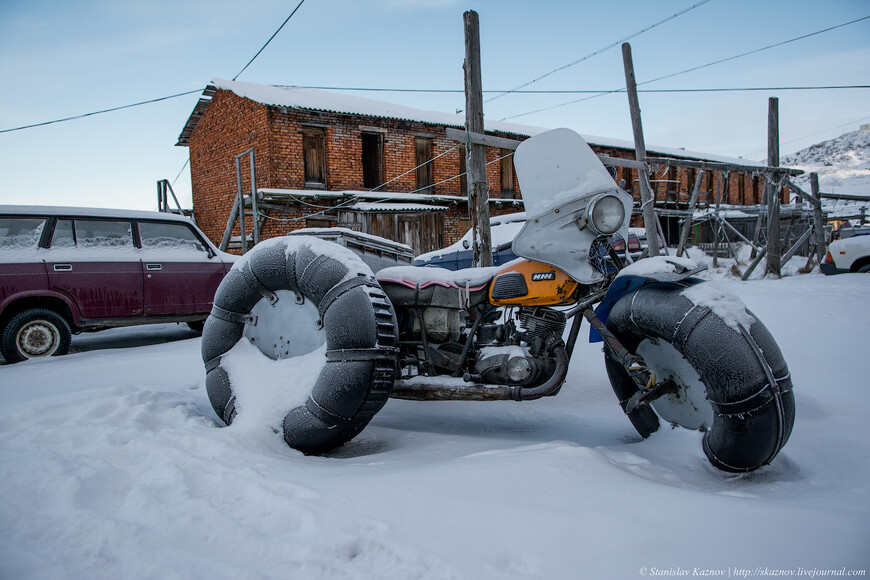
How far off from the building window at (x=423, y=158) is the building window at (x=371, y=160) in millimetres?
1326

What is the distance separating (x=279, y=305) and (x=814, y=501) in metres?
2.61

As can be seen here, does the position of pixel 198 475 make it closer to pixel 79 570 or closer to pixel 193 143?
pixel 79 570

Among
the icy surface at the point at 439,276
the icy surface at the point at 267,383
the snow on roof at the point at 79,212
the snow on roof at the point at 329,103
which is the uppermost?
the snow on roof at the point at 329,103

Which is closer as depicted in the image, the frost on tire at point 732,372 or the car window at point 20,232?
the frost on tire at point 732,372

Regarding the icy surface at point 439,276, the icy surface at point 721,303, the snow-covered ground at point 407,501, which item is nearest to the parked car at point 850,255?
the snow-covered ground at point 407,501

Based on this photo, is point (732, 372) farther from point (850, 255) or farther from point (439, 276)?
point (850, 255)

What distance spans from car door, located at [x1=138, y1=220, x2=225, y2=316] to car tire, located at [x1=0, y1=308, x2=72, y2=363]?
942 millimetres

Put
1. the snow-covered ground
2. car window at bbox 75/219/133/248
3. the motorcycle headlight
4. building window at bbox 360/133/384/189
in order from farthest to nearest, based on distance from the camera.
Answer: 1. building window at bbox 360/133/384/189
2. car window at bbox 75/219/133/248
3. the motorcycle headlight
4. the snow-covered ground

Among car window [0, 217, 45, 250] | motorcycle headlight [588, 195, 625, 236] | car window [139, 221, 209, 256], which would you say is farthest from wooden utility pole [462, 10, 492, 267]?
car window [0, 217, 45, 250]

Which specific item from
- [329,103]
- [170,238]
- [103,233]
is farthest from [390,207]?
[103,233]

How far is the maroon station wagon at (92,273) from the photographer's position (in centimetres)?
569

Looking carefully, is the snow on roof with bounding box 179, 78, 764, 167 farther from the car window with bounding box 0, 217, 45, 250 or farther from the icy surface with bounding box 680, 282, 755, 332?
the icy surface with bounding box 680, 282, 755, 332

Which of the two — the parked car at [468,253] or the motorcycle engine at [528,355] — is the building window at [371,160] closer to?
the parked car at [468,253]

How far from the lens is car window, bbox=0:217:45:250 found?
5773mm
